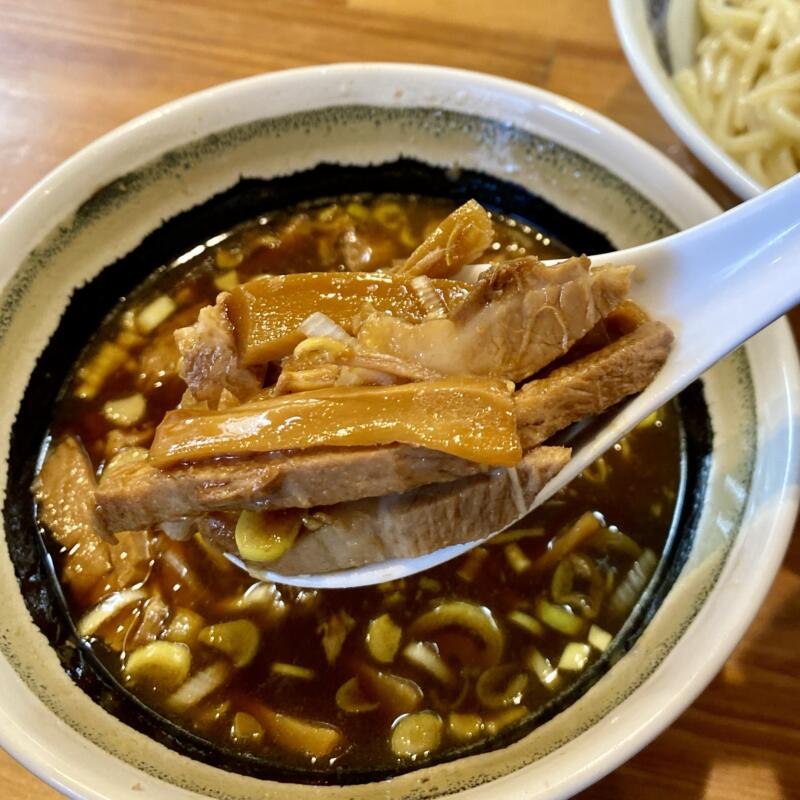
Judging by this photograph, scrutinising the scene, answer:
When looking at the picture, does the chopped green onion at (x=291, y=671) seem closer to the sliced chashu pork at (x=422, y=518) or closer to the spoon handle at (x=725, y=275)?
the sliced chashu pork at (x=422, y=518)

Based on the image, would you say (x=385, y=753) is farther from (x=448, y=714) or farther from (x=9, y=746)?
(x=9, y=746)

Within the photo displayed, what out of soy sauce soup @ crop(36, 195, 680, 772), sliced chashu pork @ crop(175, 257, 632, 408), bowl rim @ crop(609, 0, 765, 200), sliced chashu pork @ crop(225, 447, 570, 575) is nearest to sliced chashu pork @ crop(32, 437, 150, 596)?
soy sauce soup @ crop(36, 195, 680, 772)

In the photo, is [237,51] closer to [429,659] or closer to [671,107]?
[671,107]

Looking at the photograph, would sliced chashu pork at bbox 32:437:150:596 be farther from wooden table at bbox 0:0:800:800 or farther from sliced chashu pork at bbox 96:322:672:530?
wooden table at bbox 0:0:800:800

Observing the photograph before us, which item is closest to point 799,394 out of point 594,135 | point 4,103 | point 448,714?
point 594,135

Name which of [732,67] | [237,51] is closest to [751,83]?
[732,67]

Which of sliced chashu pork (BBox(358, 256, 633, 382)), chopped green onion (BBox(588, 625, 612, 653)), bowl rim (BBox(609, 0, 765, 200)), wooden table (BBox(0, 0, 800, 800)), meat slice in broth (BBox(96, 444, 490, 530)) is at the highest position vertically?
wooden table (BBox(0, 0, 800, 800))

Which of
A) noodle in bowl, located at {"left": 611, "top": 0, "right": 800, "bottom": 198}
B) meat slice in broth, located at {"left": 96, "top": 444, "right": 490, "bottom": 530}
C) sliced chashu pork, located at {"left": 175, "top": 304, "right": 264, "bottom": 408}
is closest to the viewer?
meat slice in broth, located at {"left": 96, "top": 444, "right": 490, "bottom": 530}
